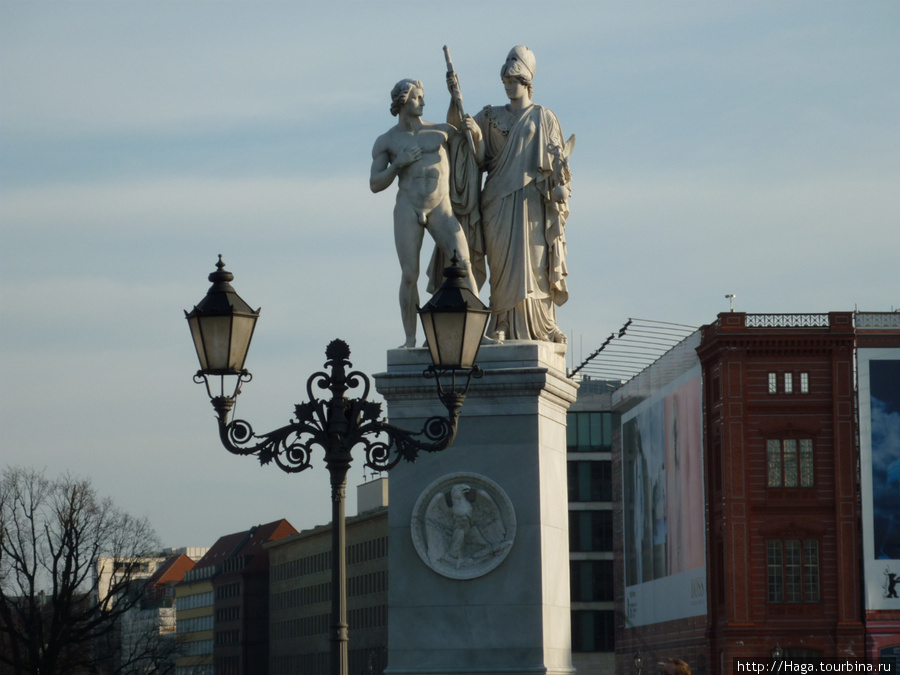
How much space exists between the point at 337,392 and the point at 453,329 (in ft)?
3.40

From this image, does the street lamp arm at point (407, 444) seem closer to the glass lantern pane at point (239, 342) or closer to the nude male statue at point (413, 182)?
the glass lantern pane at point (239, 342)

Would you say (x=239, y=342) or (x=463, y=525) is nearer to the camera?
(x=239, y=342)

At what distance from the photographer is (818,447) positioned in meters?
82.6

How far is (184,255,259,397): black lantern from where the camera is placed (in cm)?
1259

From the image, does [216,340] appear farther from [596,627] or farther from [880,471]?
[596,627]

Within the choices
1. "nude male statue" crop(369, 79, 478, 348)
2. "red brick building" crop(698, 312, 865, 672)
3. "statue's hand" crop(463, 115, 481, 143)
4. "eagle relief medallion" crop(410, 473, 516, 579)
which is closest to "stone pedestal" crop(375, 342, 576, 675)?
"eagle relief medallion" crop(410, 473, 516, 579)

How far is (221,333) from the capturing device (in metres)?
12.6

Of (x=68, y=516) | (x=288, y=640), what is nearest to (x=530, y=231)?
(x=68, y=516)

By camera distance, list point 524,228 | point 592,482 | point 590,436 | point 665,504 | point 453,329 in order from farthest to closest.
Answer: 1. point 590,436
2. point 592,482
3. point 665,504
4. point 524,228
5. point 453,329

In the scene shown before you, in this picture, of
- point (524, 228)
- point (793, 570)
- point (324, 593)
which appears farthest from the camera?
point (324, 593)

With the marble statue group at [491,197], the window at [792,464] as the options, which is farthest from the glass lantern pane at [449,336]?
the window at [792,464]

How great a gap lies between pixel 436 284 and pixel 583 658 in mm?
98464

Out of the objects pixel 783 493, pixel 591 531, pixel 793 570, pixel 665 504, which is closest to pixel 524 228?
pixel 783 493

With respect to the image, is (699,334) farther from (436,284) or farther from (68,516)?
(436,284)
